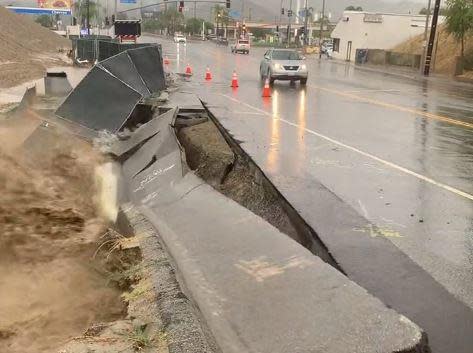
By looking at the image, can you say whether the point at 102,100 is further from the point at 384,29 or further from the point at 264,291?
the point at 384,29

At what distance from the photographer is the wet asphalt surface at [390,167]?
537cm

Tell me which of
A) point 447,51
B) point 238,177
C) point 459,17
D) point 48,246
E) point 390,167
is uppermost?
point 459,17

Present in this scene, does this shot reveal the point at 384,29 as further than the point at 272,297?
Yes

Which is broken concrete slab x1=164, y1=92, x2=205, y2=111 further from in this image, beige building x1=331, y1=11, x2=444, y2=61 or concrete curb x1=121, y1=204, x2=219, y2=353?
beige building x1=331, y1=11, x2=444, y2=61

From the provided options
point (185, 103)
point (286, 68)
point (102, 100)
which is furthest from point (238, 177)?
point (286, 68)

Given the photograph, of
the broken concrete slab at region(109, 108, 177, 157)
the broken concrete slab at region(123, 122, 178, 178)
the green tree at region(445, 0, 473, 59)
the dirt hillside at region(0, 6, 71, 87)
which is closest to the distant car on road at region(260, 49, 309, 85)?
the dirt hillside at region(0, 6, 71, 87)

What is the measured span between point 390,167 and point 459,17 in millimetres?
33512

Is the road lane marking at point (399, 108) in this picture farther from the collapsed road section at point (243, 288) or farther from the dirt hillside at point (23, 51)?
the dirt hillside at point (23, 51)

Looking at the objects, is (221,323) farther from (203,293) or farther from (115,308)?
(115,308)

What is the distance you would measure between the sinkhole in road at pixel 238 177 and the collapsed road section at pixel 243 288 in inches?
5.1

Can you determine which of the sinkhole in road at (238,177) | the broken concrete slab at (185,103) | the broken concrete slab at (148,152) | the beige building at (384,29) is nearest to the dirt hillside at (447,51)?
the beige building at (384,29)

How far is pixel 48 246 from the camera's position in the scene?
6.81 m

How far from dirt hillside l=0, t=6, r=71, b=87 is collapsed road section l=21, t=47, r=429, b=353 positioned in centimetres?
1931

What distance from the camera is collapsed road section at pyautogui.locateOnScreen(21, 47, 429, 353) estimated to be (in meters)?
3.51
